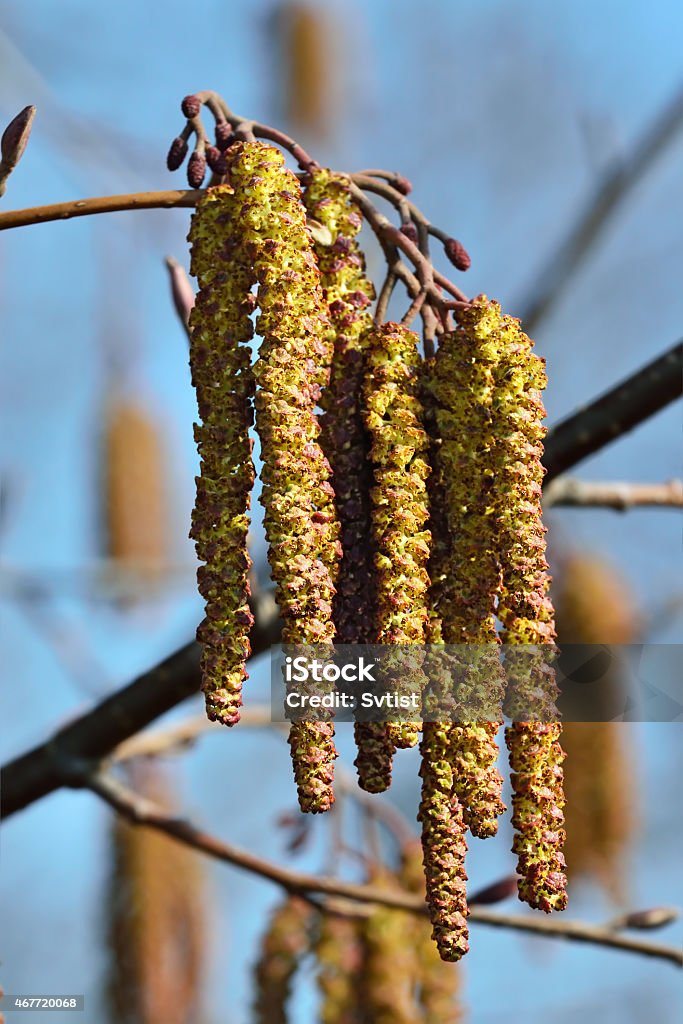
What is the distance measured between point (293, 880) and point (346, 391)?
4.31ft

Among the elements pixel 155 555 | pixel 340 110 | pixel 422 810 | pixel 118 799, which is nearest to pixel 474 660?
pixel 422 810

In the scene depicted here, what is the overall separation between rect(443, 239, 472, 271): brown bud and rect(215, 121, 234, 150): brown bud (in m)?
0.27

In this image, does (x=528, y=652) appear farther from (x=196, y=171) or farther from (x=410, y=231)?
(x=196, y=171)

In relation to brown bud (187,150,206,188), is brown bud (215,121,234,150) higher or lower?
higher

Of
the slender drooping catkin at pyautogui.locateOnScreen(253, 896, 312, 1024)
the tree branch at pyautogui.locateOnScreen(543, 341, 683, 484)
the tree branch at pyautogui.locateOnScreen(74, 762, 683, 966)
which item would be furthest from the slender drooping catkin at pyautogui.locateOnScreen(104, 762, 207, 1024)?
the tree branch at pyautogui.locateOnScreen(543, 341, 683, 484)

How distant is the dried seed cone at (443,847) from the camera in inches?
46.1

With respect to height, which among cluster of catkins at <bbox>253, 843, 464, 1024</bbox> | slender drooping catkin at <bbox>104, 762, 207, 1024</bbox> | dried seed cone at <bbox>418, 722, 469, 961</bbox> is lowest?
slender drooping catkin at <bbox>104, 762, 207, 1024</bbox>

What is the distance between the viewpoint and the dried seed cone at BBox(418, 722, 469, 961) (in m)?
1.17

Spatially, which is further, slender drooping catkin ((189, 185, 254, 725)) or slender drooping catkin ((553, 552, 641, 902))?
slender drooping catkin ((553, 552, 641, 902))

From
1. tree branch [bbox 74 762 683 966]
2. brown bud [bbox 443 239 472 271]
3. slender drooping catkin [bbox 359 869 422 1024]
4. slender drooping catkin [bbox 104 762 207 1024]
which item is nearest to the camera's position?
brown bud [bbox 443 239 472 271]

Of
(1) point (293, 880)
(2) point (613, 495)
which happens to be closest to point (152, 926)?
(1) point (293, 880)

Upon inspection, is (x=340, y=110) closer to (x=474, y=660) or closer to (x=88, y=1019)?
(x=88, y=1019)

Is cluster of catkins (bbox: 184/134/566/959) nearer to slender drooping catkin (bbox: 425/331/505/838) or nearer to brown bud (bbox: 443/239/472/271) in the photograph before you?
slender drooping catkin (bbox: 425/331/505/838)

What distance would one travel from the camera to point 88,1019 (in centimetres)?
446
